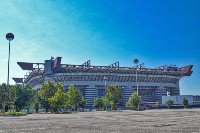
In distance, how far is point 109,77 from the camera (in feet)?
468

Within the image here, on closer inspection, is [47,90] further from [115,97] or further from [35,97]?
[115,97]

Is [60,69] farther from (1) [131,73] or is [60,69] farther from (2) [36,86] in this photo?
(1) [131,73]

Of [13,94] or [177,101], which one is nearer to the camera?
[13,94]

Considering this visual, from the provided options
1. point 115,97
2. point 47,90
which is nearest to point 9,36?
point 47,90

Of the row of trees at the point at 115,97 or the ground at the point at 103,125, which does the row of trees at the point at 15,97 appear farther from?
the ground at the point at 103,125

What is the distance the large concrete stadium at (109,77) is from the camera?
439ft

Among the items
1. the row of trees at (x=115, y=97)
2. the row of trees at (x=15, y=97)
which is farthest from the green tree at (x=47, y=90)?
the row of trees at (x=115, y=97)

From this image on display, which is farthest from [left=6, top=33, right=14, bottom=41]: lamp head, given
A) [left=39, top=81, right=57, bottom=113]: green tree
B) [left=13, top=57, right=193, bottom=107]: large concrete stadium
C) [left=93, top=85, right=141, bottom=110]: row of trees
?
[left=13, top=57, right=193, bottom=107]: large concrete stadium

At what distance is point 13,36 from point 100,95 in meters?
95.2

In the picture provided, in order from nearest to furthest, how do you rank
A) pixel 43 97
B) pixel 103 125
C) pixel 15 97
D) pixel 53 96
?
pixel 103 125 → pixel 15 97 → pixel 53 96 → pixel 43 97

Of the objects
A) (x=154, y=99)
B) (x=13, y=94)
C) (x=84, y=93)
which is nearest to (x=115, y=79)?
(x=84, y=93)

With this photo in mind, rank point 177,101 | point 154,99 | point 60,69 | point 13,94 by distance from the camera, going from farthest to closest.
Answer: point 154,99 < point 60,69 < point 177,101 < point 13,94

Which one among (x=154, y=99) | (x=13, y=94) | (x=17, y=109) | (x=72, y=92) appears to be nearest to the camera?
(x=13, y=94)

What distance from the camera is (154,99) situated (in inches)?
6068
